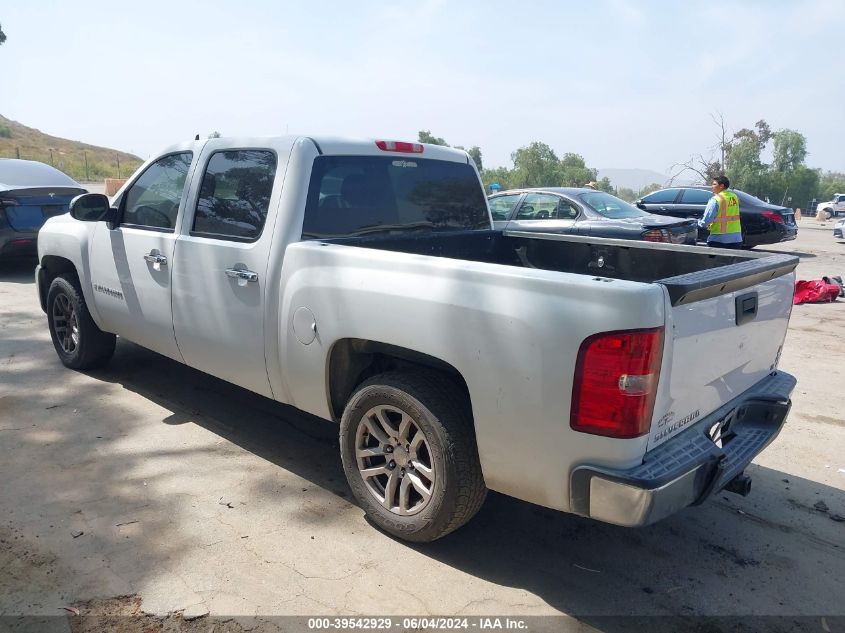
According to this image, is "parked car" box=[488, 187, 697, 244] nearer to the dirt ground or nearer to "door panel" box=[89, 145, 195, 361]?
the dirt ground

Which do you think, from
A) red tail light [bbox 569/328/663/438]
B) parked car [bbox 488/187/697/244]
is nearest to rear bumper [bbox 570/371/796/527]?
red tail light [bbox 569/328/663/438]

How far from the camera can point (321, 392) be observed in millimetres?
3400

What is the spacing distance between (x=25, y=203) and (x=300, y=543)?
8.70 meters

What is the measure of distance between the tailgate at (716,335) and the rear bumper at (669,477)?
6 cm

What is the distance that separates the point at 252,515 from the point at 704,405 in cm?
228

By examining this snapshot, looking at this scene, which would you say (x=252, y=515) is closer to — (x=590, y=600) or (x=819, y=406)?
(x=590, y=600)

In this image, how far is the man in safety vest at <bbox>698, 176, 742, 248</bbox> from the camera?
9.73 metres

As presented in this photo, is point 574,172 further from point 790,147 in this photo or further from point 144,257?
point 790,147

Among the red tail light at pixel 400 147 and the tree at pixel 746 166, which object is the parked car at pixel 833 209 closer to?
the tree at pixel 746 166

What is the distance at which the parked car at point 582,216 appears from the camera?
9.66 meters

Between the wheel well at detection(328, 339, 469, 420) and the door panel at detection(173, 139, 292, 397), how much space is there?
1.65 feet

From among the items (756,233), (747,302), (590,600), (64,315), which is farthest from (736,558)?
(756,233)

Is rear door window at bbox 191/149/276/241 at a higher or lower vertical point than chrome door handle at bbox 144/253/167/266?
higher

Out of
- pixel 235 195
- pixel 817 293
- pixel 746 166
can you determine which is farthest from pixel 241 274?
pixel 746 166
